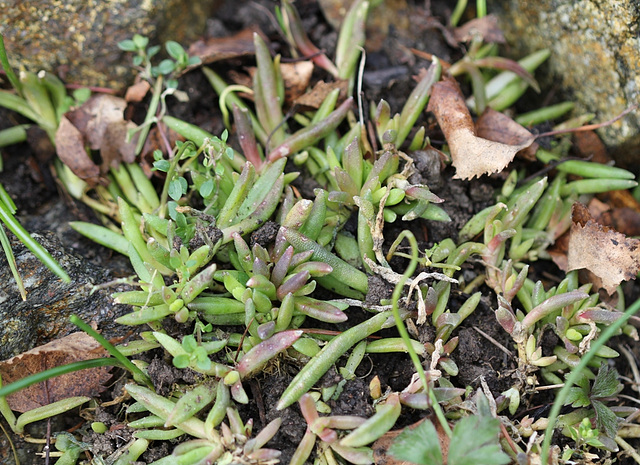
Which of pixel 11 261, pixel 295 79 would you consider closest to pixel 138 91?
pixel 295 79

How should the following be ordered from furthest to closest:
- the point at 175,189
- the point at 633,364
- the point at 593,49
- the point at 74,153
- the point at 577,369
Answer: the point at 593,49 < the point at 74,153 < the point at 633,364 < the point at 175,189 < the point at 577,369

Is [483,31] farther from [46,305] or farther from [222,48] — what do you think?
[46,305]

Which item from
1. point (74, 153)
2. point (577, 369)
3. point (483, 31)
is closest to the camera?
point (577, 369)

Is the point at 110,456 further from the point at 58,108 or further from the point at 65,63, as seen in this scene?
the point at 65,63

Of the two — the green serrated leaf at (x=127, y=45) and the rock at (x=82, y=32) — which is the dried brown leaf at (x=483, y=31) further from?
the green serrated leaf at (x=127, y=45)

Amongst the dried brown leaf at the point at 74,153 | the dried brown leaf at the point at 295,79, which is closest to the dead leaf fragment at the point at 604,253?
the dried brown leaf at the point at 295,79

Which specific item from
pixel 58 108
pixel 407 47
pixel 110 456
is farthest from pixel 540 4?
pixel 110 456
